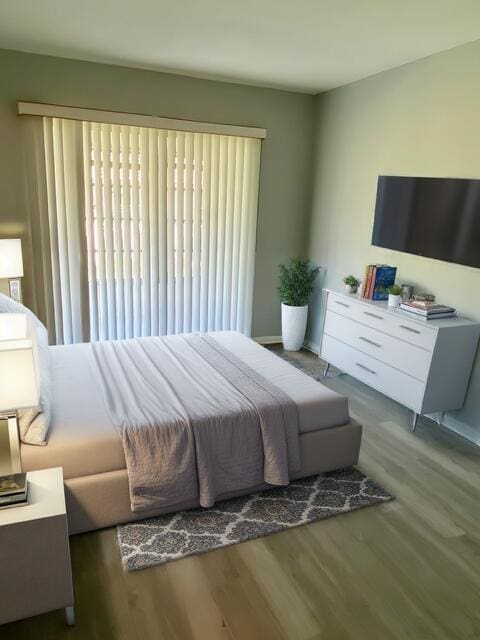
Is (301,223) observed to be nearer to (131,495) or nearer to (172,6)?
(172,6)

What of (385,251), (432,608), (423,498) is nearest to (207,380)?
(423,498)

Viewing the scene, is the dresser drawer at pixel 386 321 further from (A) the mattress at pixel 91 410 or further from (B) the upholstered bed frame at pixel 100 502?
(B) the upholstered bed frame at pixel 100 502

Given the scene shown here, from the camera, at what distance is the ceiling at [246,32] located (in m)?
2.69

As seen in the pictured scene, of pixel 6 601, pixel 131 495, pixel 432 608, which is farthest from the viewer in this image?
pixel 131 495

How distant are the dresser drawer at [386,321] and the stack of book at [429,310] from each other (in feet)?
0.29

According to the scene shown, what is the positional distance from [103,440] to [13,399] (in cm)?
66

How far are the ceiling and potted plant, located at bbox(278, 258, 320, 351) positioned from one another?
1.83 metres

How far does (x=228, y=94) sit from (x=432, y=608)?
4311 millimetres

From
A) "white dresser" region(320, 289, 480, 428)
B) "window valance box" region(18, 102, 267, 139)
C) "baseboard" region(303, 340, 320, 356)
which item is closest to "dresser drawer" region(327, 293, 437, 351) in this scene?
"white dresser" region(320, 289, 480, 428)

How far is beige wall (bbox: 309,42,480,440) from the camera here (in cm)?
329

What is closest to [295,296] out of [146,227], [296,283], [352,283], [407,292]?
[296,283]

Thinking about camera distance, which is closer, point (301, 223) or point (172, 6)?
point (172, 6)

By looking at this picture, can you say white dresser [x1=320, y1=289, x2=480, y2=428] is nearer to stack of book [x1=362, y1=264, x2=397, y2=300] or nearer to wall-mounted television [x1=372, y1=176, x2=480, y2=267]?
stack of book [x1=362, y1=264, x2=397, y2=300]

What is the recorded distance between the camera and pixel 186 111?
14.2ft
